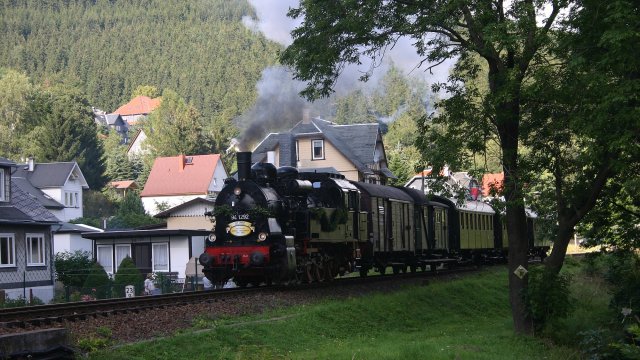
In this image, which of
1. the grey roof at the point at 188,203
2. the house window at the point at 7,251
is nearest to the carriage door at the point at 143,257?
the grey roof at the point at 188,203

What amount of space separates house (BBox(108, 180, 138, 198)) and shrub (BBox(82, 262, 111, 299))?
72.7 metres

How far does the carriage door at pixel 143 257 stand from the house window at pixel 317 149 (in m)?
20.4

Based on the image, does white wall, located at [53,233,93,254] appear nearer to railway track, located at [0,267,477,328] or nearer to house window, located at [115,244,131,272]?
house window, located at [115,244,131,272]

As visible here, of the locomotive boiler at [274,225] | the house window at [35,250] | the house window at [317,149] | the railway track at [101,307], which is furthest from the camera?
the house window at [317,149]

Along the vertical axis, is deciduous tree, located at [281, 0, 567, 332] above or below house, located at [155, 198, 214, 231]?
above

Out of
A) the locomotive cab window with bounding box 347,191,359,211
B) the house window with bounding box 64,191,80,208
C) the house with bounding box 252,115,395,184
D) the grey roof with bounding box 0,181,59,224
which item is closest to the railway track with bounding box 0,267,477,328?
the locomotive cab window with bounding box 347,191,359,211

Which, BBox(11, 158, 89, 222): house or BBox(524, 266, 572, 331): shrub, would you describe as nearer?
BBox(524, 266, 572, 331): shrub

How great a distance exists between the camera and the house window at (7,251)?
37.1 metres

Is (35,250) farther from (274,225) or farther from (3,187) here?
(274,225)

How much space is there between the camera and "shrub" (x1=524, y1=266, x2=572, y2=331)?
2109cm

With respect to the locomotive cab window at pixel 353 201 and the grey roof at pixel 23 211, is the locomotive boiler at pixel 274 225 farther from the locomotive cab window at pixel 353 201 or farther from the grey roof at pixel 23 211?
the grey roof at pixel 23 211

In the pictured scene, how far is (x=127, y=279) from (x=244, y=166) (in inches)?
577

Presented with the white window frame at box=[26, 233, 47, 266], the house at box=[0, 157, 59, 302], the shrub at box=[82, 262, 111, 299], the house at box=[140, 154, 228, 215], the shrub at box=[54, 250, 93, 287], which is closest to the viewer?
the shrub at box=[82, 262, 111, 299]

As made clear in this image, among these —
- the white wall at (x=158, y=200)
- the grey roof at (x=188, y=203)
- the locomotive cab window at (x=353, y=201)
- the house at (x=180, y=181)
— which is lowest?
the locomotive cab window at (x=353, y=201)
